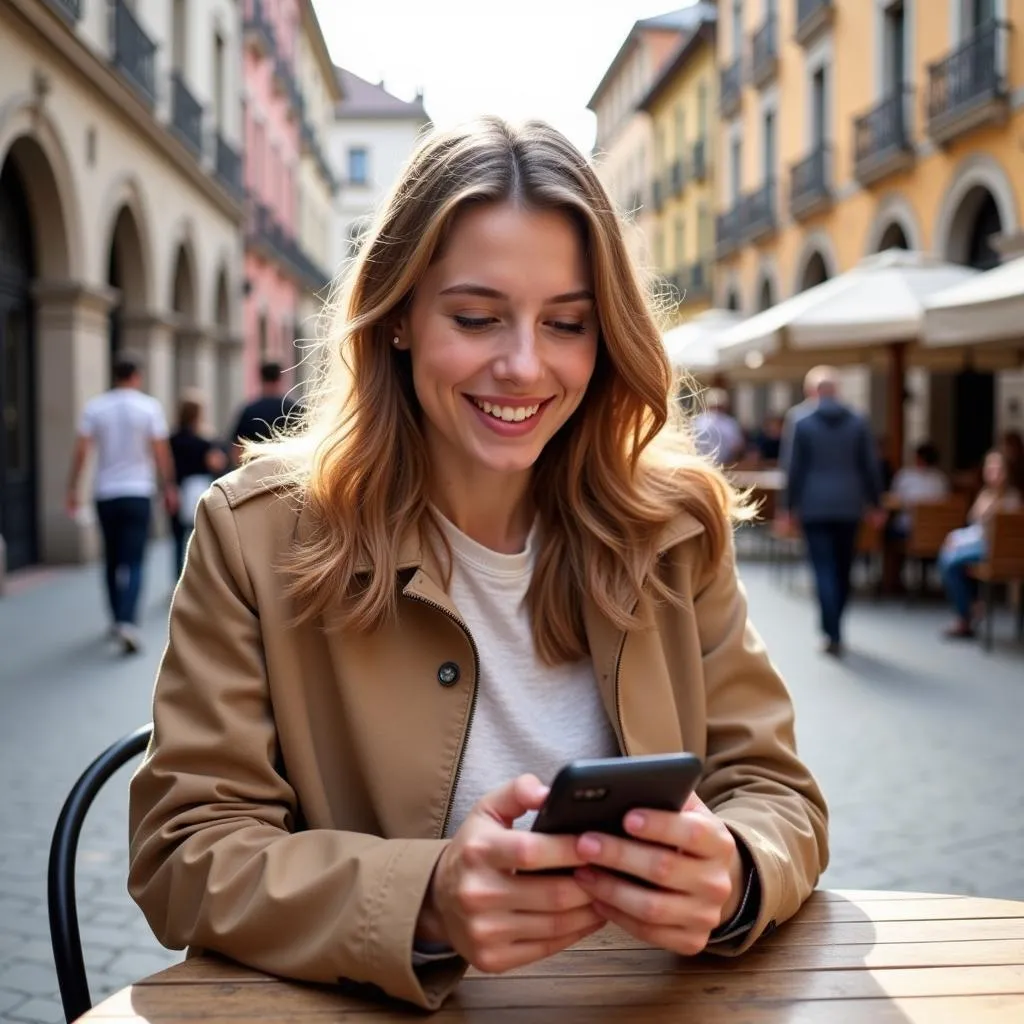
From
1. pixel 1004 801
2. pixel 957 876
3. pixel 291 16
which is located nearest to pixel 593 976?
pixel 957 876

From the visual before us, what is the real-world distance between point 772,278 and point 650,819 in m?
27.5

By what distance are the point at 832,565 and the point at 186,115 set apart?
13253 millimetres

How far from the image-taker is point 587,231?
1.91m

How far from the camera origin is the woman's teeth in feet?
6.30

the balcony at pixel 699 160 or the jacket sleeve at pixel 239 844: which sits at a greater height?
the balcony at pixel 699 160

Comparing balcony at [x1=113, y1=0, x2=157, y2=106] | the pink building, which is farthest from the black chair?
the pink building

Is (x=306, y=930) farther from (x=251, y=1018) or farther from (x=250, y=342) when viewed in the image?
(x=250, y=342)

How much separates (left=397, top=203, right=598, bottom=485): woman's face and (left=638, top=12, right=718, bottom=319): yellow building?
31521 mm

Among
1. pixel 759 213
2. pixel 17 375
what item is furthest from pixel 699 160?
pixel 17 375

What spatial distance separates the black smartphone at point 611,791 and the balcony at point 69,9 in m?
12.0

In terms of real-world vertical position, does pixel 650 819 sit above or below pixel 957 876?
above

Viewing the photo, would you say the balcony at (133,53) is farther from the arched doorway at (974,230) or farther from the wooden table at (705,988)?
the wooden table at (705,988)

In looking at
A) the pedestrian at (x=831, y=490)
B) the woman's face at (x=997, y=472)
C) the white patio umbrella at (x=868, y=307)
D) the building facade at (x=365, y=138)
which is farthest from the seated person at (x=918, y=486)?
the building facade at (x=365, y=138)

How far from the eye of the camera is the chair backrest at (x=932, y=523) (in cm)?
1138
